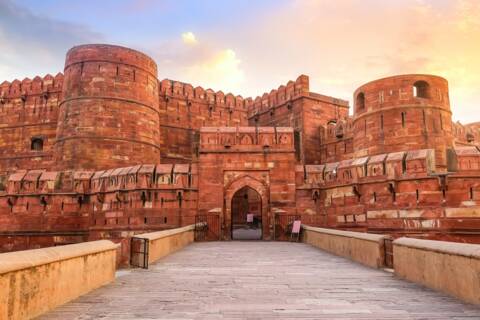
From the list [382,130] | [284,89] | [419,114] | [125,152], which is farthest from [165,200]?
[284,89]

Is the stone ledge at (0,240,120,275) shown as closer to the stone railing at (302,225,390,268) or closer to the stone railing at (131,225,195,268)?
the stone railing at (131,225,195,268)

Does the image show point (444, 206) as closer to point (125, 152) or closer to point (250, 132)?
point (250, 132)

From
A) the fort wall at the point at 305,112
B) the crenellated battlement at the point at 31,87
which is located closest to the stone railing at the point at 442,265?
the fort wall at the point at 305,112

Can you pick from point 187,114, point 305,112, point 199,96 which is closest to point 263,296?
point 305,112

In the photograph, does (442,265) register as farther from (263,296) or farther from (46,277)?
(46,277)

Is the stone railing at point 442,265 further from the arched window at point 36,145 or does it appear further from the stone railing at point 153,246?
the arched window at point 36,145

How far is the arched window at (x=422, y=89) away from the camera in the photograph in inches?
661

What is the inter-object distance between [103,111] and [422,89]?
15.0 m

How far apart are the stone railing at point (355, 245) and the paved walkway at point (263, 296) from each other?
11.6 inches

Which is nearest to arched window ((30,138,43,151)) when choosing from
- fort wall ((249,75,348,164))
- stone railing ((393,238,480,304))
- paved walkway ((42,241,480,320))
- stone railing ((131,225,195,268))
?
fort wall ((249,75,348,164))

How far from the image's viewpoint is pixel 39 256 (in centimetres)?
341

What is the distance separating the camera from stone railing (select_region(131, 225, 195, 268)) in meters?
6.18

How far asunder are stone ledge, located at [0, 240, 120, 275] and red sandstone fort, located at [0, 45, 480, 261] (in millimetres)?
4793

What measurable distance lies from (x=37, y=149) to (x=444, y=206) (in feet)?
74.4
